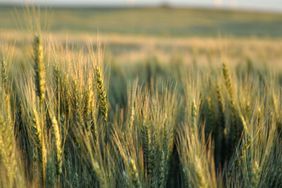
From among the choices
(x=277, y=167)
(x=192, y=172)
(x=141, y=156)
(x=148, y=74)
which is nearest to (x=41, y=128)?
(x=141, y=156)

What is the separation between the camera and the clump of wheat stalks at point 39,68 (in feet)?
5.50

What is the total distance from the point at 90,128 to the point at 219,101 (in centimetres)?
89

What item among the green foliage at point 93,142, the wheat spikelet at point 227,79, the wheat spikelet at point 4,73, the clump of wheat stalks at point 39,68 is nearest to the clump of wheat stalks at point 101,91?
the green foliage at point 93,142

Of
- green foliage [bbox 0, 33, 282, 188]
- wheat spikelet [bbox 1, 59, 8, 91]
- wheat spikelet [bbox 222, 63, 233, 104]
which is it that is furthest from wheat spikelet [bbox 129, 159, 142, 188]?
wheat spikelet [bbox 222, 63, 233, 104]

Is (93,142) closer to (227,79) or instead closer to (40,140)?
(40,140)

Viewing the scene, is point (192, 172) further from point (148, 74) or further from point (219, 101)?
point (148, 74)

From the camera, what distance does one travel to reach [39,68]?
1674 mm

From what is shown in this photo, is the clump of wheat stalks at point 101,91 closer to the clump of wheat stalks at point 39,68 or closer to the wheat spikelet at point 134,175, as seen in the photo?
the clump of wheat stalks at point 39,68

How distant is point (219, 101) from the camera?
7.74 ft

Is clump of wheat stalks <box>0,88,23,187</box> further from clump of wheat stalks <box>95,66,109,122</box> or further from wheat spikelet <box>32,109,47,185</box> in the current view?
clump of wheat stalks <box>95,66,109,122</box>

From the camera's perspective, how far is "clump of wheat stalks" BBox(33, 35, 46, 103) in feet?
5.50

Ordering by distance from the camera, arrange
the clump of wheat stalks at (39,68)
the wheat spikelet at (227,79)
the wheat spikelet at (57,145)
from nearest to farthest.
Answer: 1. the wheat spikelet at (57,145)
2. the clump of wheat stalks at (39,68)
3. the wheat spikelet at (227,79)

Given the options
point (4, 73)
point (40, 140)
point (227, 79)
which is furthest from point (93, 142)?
→ point (227, 79)

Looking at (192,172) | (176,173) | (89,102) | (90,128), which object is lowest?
(176,173)
